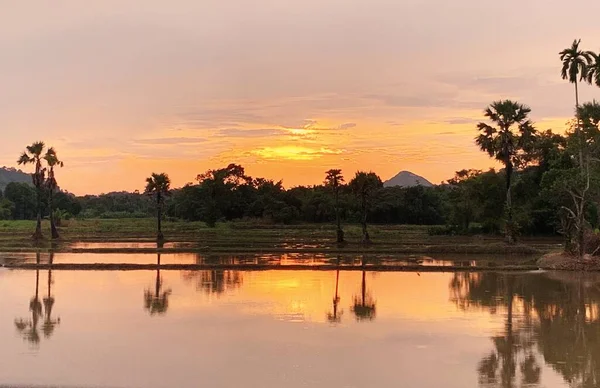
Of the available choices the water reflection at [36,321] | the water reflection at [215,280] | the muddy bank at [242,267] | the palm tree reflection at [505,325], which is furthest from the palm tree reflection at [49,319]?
the palm tree reflection at [505,325]

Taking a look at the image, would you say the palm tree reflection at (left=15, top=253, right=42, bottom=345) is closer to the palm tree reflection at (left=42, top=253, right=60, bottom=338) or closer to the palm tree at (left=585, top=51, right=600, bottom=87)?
the palm tree reflection at (left=42, top=253, right=60, bottom=338)

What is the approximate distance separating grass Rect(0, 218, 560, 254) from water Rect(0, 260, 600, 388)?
1661 centimetres

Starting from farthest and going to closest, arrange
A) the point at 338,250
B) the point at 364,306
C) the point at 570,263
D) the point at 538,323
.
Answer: the point at 338,250 → the point at 570,263 → the point at 364,306 → the point at 538,323

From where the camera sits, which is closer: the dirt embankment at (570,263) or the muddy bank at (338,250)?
the dirt embankment at (570,263)

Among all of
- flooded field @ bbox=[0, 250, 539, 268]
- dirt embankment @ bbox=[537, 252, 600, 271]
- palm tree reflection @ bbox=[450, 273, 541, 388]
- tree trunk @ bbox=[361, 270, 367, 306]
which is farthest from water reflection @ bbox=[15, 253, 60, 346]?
dirt embankment @ bbox=[537, 252, 600, 271]

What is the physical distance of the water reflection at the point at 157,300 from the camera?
17.9 metres

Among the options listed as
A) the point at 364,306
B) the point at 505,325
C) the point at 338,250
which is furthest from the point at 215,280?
the point at 338,250

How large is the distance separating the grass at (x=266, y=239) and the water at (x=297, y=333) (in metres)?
16.6

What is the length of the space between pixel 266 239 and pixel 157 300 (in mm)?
33528

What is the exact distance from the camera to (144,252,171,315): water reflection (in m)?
17.9

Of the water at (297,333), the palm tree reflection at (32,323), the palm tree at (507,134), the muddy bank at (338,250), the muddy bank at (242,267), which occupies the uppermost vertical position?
the palm tree at (507,134)

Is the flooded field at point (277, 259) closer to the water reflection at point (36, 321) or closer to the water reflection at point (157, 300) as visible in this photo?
the water reflection at point (157, 300)

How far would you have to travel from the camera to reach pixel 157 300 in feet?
64.8

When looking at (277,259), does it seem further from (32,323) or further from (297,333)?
(297,333)
